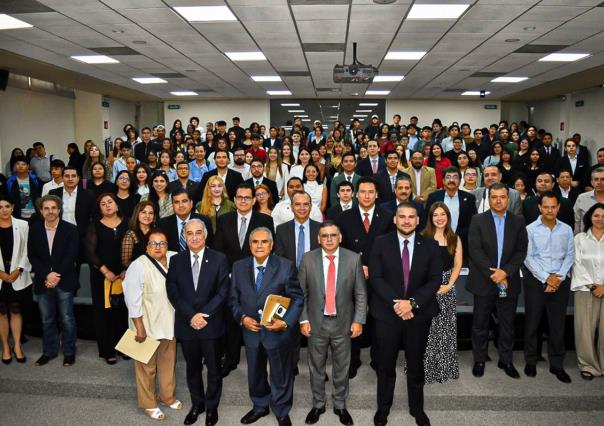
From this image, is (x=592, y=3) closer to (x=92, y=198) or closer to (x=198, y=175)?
(x=198, y=175)

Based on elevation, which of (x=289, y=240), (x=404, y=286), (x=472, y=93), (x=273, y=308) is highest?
(x=472, y=93)

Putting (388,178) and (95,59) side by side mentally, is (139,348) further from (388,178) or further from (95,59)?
(95,59)

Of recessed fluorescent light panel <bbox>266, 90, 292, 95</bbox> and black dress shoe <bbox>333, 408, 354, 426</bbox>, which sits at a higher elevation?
recessed fluorescent light panel <bbox>266, 90, 292, 95</bbox>

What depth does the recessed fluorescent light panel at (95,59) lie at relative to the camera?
9.65 m

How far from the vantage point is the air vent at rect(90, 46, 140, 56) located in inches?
350

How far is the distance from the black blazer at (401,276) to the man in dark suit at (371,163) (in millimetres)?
3497

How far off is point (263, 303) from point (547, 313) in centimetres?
256

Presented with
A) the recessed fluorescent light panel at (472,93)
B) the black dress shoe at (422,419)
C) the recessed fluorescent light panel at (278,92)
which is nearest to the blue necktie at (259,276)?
the black dress shoe at (422,419)

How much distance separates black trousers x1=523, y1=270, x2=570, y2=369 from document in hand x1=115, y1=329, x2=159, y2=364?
10.3ft

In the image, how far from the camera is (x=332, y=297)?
11.9 ft

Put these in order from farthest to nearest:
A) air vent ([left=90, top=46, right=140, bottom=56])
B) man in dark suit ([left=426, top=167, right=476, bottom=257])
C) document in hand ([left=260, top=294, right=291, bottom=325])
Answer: air vent ([left=90, top=46, right=140, bottom=56]) → man in dark suit ([left=426, top=167, right=476, bottom=257]) → document in hand ([left=260, top=294, right=291, bottom=325])

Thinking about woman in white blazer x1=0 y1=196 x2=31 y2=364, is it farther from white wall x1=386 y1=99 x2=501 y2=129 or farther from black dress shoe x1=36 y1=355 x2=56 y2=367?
white wall x1=386 y1=99 x2=501 y2=129

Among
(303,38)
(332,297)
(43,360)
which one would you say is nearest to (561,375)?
(332,297)

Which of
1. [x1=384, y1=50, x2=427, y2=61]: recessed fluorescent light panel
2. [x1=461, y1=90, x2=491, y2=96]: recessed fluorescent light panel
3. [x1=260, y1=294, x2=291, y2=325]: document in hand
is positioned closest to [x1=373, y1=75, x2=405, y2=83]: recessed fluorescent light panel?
[x1=384, y1=50, x2=427, y2=61]: recessed fluorescent light panel
